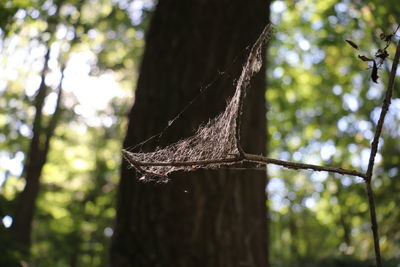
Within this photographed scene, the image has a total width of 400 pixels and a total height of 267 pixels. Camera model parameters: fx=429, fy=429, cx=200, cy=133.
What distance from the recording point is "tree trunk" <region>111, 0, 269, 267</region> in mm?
2465

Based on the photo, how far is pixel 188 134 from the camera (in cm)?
255

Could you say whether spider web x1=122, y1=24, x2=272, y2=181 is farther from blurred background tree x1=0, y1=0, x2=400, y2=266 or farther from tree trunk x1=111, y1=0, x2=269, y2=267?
blurred background tree x1=0, y1=0, x2=400, y2=266

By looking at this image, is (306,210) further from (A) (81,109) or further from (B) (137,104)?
(B) (137,104)

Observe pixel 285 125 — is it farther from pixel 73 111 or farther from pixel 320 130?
pixel 73 111

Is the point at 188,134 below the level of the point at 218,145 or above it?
above

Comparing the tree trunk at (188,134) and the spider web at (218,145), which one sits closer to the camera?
the spider web at (218,145)

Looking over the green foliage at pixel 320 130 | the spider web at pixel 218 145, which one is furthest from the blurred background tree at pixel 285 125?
the spider web at pixel 218 145

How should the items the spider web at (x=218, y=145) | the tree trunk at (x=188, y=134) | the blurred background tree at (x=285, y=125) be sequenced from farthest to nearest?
the blurred background tree at (x=285, y=125) < the tree trunk at (x=188, y=134) < the spider web at (x=218, y=145)

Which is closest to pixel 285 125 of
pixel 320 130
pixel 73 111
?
pixel 320 130

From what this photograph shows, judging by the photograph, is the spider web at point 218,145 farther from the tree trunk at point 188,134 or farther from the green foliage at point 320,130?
the green foliage at point 320,130

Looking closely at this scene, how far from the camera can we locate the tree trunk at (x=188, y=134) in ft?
8.09

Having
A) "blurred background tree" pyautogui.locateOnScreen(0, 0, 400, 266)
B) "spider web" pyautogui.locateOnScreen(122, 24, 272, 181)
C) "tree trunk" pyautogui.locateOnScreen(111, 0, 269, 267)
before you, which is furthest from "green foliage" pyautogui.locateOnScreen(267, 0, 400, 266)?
"spider web" pyautogui.locateOnScreen(122, 24, 272, 181)

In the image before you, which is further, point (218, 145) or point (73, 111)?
point (73, 111)

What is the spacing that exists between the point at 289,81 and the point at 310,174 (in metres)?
1.44
